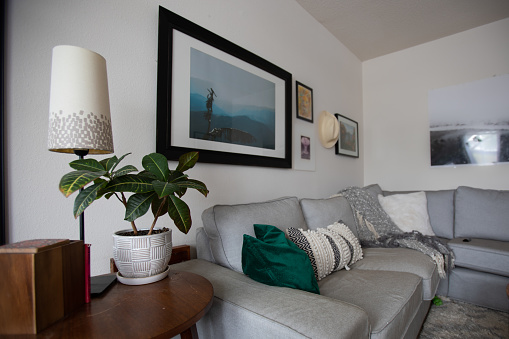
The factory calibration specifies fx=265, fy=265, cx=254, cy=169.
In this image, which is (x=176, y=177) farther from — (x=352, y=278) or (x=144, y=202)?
(x=352, y=278)

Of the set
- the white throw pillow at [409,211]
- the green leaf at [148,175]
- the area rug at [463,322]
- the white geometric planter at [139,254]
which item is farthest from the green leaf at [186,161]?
the white throw pillow at [409,211]

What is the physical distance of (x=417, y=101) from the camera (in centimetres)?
329

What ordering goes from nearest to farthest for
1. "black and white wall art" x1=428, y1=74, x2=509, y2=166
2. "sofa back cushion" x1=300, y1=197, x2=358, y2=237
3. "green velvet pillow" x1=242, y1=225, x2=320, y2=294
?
1. "green velvet pillow" x1=242, y1=225, x2=320, y2=294
2. "sofa back cushion" x1=300, y1=197, x2=358, y2=237
3. "black and white wall art" x1=428, y1=74, x2=509, y2=166

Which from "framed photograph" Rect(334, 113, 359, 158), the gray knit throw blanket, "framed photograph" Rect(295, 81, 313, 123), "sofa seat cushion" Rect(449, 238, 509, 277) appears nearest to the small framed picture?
"framed photograph" Rect(295, 81, 313, 123)

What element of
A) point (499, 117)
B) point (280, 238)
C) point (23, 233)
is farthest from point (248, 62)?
point (499, 117)

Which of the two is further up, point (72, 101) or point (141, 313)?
point (72, 101)

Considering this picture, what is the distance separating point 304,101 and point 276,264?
1.77 m

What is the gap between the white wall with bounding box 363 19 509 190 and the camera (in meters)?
2.85

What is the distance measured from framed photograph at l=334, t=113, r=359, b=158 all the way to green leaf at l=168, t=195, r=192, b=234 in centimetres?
250

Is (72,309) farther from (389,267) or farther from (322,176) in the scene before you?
(322,176)

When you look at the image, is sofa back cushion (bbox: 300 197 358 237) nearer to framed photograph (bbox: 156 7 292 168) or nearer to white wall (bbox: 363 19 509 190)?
framed photograph (bbox: 156 7 292 168)

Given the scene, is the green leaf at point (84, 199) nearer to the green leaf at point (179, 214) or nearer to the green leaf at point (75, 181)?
the green leaf at point (75, 181)

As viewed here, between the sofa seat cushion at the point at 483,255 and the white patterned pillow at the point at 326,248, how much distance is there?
41.7 inches

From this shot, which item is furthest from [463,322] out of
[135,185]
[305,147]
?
[135,185]
